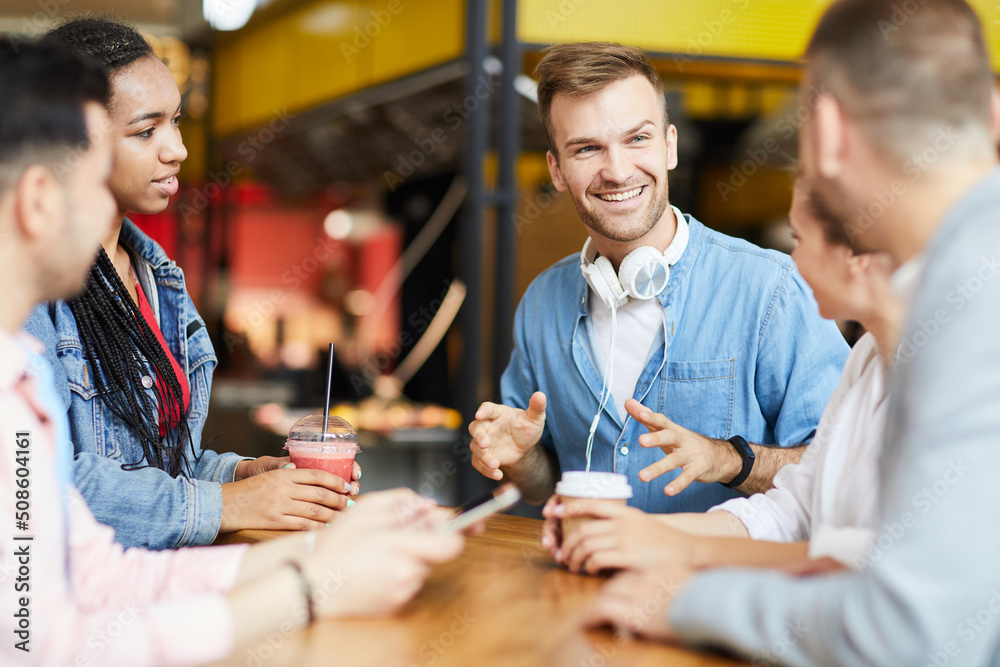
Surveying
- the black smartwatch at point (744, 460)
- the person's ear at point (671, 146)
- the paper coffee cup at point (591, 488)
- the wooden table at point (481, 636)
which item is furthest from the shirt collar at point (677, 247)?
the wooden table at point (481, 636)

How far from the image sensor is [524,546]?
1.50 metres

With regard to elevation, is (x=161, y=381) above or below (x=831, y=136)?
below

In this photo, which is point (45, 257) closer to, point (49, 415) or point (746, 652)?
point (49, 415)

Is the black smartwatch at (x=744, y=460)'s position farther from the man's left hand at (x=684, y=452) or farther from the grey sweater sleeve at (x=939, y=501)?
the grey sweater sleeve at (x=939, y=501)

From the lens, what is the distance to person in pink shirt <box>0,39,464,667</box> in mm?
866

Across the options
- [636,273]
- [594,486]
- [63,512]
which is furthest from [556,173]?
[63,512]

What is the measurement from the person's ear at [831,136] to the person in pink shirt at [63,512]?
2.04 feet

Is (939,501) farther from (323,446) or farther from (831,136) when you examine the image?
(323,446)

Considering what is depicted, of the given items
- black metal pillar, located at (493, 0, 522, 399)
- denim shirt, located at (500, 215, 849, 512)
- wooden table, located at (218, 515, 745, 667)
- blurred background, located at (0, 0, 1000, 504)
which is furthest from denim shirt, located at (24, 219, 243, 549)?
black metal pillar, located at (493, 0, 522, 399)

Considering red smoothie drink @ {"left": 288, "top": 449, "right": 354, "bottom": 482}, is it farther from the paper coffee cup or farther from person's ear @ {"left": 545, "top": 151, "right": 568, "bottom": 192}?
person's ear @ {"left": 545, "top": 151, "right": 568, "bottom": 192}

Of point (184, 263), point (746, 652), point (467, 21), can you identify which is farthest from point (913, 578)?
point (184, 263)

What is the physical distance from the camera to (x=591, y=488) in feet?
4.13

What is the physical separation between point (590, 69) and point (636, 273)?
482 mm

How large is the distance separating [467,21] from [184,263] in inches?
228
